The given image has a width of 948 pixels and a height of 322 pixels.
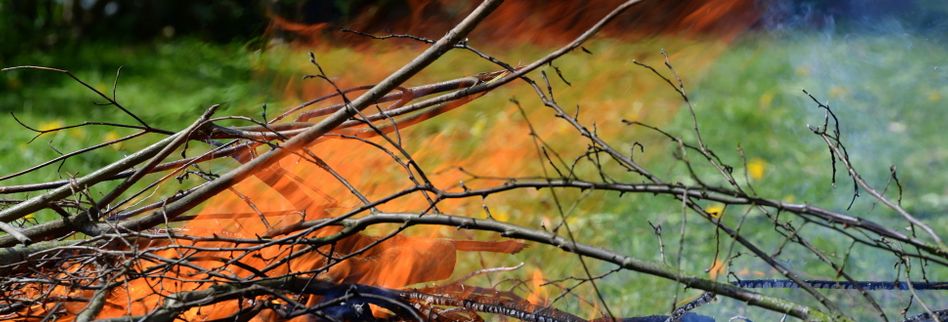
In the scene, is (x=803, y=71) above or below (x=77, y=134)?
above

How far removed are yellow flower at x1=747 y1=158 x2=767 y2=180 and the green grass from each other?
29 millimetres

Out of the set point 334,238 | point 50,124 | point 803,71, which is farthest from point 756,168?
point 50,124

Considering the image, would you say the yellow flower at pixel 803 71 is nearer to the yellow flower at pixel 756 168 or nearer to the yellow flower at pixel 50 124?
the yellow flower at pixel 756 168

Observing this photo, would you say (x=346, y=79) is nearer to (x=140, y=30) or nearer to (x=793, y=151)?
(x=793, y=151)

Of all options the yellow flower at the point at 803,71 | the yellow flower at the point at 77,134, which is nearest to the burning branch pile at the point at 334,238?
the yellow flower at the point at 77,134

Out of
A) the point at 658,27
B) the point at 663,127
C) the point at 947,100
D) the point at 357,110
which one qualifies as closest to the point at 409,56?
the point at 658,27


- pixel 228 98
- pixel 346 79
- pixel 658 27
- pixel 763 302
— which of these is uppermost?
pixel 228 98

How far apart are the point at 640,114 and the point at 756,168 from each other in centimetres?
72

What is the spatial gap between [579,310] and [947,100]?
4111 mm

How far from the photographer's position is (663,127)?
20.2 feet

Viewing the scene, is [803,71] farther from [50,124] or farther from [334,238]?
[334,238]

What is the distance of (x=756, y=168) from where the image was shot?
5656mm

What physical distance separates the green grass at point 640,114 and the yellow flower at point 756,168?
0.03 m

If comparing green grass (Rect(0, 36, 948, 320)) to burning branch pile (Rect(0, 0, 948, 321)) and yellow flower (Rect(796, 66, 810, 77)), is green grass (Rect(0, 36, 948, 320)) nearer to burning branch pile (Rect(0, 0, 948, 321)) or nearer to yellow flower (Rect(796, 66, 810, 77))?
yellow flower (Rect(796, 66, 810, 77))
